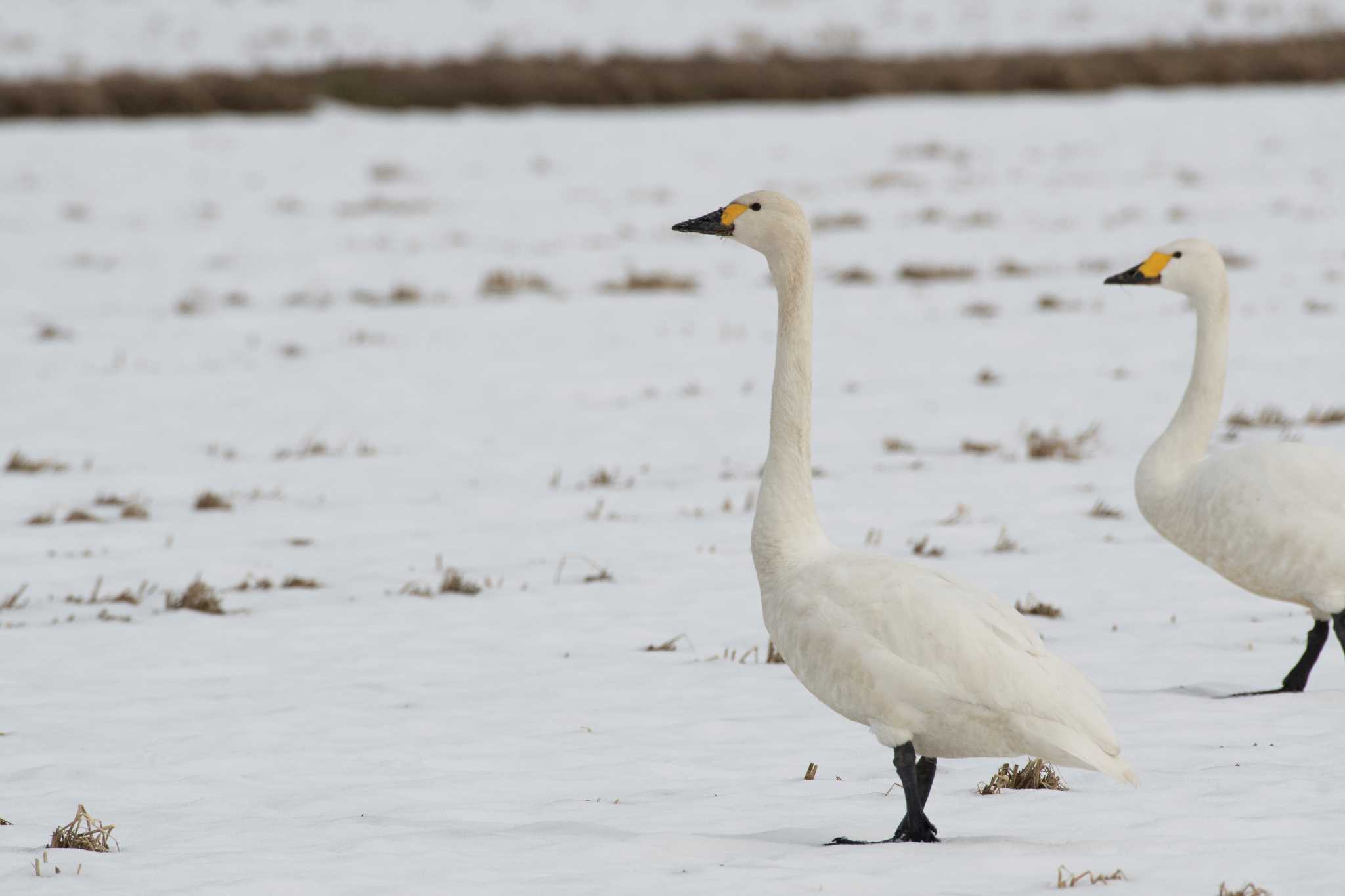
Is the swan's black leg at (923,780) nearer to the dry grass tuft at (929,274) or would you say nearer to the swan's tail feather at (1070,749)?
the swan's tail feather at (1070,749)

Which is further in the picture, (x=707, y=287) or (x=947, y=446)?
(x=707, y=287)

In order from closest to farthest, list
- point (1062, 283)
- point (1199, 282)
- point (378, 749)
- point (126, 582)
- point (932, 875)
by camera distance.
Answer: point (932, 875), point (378, 749), point (1199, 282), point (126, 582), point (1062, 283)

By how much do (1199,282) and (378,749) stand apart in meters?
4.07

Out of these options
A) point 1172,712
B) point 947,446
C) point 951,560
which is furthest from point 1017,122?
point 1172,712

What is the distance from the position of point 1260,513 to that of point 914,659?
2.28m

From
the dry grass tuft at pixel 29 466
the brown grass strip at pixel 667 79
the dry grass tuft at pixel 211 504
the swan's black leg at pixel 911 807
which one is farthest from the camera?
the brown grass strip at pixel 667 79

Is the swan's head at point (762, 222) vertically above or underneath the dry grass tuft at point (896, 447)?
above

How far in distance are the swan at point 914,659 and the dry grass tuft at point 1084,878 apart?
27 cm

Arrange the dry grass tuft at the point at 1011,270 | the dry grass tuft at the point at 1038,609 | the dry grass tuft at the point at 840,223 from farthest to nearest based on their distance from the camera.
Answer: the dry grass tuft at the point at 840,223 < the dry grass tuft at the point at 1011,270 < the dry grass tuft at the point at 1038,609

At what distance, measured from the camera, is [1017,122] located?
1299 inches

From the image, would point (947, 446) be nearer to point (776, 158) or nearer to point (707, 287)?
point (707, 287)

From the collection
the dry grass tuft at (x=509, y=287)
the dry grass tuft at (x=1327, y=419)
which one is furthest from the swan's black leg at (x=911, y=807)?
the dry grass tuft at (x=509, y=287)

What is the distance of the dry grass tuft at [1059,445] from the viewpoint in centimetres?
1191

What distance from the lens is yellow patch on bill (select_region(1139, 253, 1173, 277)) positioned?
7.61 meters
